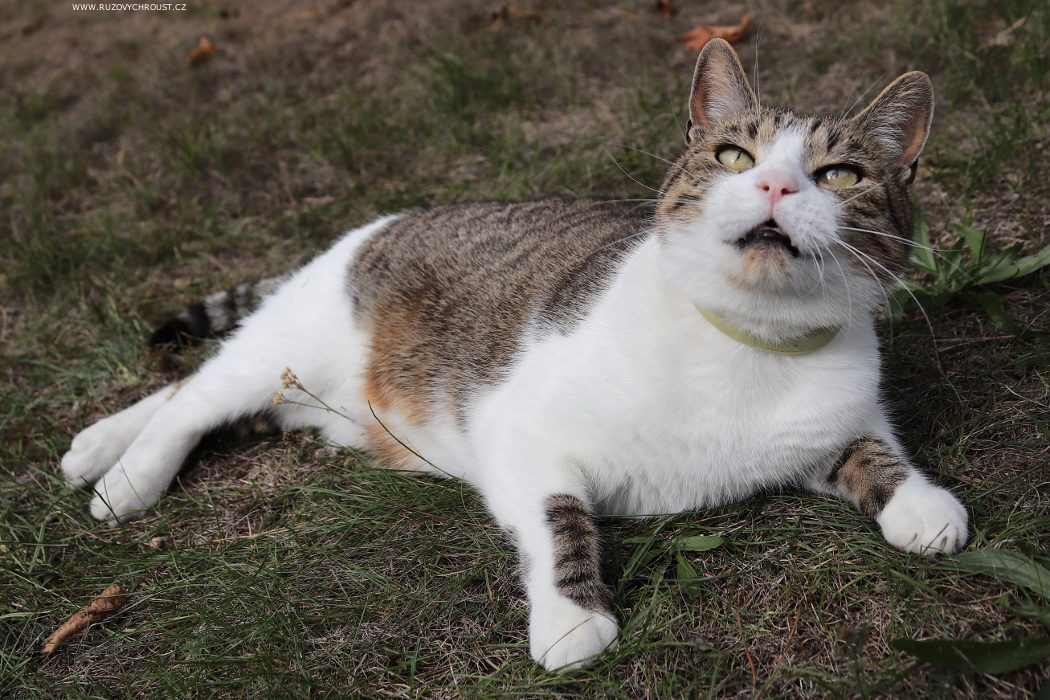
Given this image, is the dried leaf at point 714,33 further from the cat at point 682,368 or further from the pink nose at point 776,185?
the pink nose at point 776,185

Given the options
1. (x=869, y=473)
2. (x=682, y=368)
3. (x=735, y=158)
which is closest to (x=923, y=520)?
(x=869, y=473)

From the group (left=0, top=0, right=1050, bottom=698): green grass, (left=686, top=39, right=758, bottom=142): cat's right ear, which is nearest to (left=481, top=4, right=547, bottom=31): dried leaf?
(left=0, top=0, right=1050, bottom=698): green grass

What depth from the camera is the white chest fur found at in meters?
2.29

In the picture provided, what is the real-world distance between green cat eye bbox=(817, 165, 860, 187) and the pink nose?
23 cm

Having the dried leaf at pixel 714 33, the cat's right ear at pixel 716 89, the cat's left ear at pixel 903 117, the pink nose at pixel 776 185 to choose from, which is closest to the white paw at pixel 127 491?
the cat's right ear at pixel 716 89

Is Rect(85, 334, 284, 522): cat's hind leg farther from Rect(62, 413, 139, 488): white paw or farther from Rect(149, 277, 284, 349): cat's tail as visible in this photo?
Rect(149, 277, 284, 349): cat's tail

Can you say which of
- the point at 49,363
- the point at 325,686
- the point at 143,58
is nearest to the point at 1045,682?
the point at 325,686

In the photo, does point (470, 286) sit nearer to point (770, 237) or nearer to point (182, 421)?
point (182, 421)

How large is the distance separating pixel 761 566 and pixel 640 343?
0.67 metres

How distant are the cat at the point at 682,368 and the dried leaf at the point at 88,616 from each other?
17.6 inches

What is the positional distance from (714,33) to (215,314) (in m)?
3.31

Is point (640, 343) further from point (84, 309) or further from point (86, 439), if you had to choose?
point (84, 309)

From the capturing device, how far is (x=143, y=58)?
20.4ft

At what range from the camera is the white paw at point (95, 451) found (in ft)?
9.86
